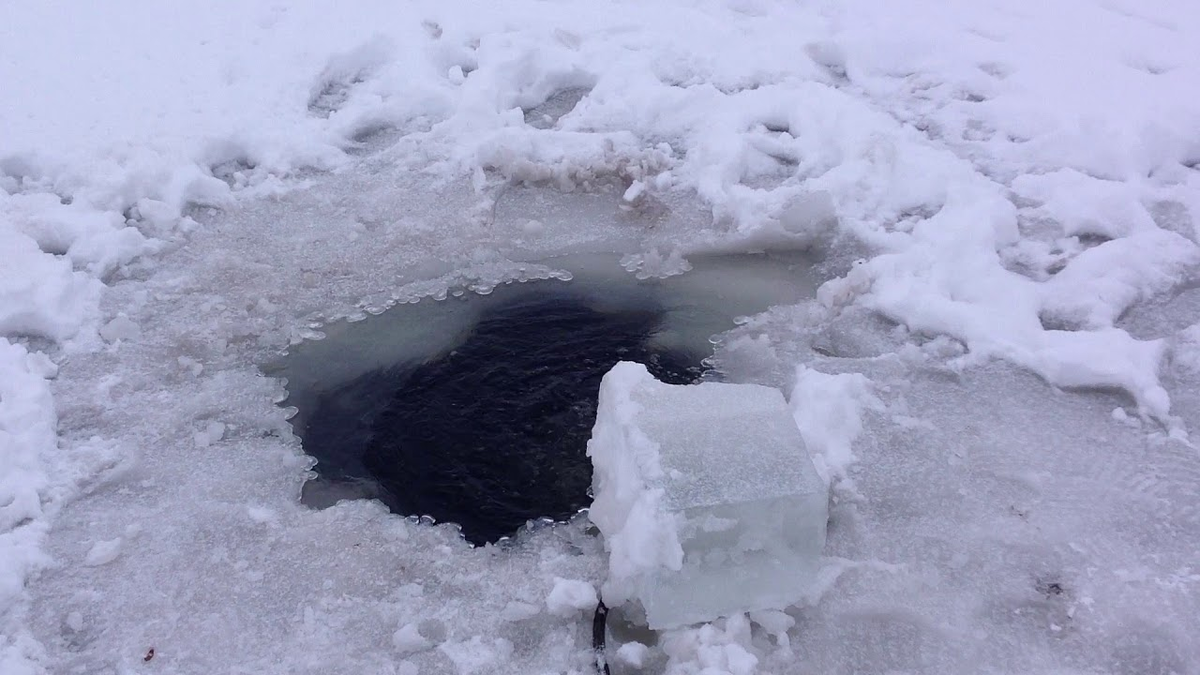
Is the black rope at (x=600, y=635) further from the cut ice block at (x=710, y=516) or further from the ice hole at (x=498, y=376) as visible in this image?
the ice hole at (x=498, y=376)

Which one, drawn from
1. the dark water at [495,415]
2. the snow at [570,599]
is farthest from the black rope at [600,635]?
the dark water at [495,415]

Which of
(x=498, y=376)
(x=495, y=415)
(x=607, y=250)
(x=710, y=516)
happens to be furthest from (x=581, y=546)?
(x=607, y=250)

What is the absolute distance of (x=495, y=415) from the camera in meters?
3.67

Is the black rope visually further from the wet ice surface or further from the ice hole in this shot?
the ice hole

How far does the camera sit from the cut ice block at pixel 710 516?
8.88ft

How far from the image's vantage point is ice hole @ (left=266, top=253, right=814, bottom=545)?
3.34 metres

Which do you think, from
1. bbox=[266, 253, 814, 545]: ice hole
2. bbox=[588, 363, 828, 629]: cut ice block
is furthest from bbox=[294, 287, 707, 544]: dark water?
bbox=[588, 363, 828, 629]: cut ice block

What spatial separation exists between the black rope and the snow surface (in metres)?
0.04

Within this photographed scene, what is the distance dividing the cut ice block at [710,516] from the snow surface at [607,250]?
119 millimetres

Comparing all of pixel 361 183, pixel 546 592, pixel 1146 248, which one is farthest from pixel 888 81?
pixel 546 592

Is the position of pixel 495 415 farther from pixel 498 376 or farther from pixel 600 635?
pixel 600 635

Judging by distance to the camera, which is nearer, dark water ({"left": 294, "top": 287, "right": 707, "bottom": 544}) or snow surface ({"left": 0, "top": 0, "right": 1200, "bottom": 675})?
snow surface ({"left": 0, "top": 0, "right": 1200, "bottom": 675})

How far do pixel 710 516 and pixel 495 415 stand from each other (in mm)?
1214

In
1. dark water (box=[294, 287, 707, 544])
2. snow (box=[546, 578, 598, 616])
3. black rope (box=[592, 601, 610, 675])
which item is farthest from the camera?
dark water (box=[294, 287, 707, 544])
